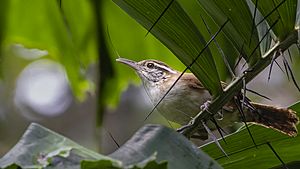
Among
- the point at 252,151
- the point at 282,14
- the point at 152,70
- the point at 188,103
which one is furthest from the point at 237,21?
the point at 152,70

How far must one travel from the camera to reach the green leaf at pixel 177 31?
1200 mm

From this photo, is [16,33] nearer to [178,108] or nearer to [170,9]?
[178,108]

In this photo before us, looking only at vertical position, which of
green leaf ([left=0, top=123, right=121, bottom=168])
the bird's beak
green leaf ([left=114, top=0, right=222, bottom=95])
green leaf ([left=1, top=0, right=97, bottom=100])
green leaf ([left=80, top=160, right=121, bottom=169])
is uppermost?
green leaf ([left=114, top=0, right=222, bottom=95])

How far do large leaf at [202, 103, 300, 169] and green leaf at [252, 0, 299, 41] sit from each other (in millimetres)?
153

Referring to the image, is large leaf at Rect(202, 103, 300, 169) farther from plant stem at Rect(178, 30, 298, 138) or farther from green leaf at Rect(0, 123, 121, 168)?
green leaf at Rect(0, 123, 121, 168)

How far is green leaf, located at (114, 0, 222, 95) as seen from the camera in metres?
1.20

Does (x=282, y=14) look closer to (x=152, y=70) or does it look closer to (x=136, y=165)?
(x=136, y=165)

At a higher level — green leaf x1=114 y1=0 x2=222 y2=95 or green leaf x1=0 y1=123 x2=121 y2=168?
green leaf x1=114 y1=0 x2=222 y2=95

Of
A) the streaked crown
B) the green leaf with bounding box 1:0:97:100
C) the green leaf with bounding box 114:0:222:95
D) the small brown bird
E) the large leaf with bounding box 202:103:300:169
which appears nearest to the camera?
the green leaf with bounding box 114:0:222:95

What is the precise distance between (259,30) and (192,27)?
0.18m

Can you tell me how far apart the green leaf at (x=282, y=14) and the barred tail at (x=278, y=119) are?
0.23 meters

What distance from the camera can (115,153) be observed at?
94cm

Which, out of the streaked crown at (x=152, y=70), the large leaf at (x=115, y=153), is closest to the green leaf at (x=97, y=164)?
the large leaf at (x=115, y=153)

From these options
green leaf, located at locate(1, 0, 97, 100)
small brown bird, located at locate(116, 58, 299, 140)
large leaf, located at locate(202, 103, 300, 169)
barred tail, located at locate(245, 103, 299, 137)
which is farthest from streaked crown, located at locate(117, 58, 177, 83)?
large leaf, located at locate(202, 103, 300, 169)
